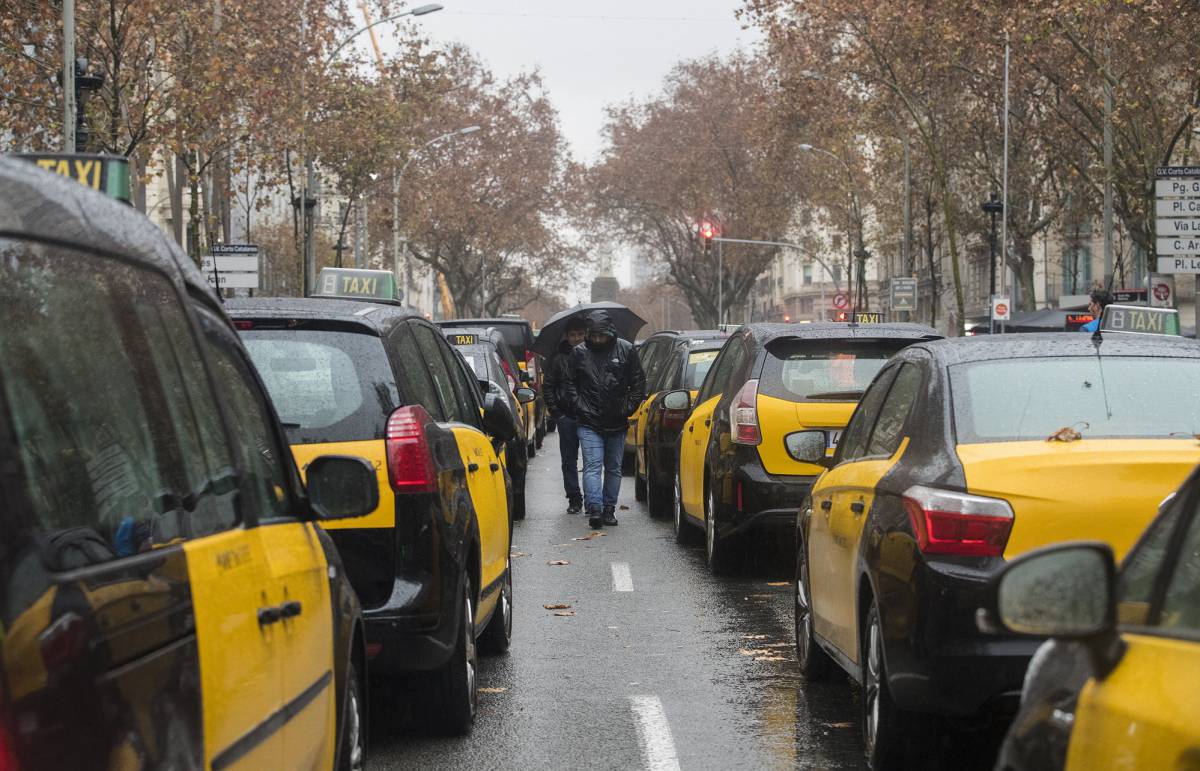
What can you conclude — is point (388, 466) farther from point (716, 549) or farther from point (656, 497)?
point (656, 497)

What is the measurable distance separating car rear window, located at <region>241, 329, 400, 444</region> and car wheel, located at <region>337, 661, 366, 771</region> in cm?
159

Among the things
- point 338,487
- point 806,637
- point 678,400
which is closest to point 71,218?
point 338,487

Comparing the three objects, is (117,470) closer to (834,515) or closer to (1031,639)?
(1031,639)

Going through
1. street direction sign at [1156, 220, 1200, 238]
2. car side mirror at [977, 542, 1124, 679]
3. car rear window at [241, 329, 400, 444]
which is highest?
street direction sign at [1156, 220, 1200, 238]

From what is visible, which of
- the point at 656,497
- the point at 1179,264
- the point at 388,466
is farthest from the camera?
the point at 1179,264

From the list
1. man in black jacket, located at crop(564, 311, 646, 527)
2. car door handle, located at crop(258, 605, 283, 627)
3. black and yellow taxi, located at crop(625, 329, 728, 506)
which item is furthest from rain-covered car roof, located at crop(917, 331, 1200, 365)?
man in black jacket, located at crop(564, 311, 646, 527)

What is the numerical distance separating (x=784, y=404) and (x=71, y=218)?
28.9 ft

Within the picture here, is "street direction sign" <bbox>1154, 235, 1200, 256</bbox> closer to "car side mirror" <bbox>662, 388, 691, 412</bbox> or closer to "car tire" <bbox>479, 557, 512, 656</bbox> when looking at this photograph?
"car side mirror" <bbox>662, 388, 691, 412</bbox>

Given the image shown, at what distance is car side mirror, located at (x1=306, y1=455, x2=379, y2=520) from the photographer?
14.9 ft

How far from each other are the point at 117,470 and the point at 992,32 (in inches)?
1251

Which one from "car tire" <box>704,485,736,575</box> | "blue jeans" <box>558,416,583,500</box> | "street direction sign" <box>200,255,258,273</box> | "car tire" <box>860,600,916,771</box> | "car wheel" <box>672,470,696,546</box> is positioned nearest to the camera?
"car tire" <box>860,600,916,771</box>

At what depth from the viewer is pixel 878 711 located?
6.14 m

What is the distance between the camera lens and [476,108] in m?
64.8

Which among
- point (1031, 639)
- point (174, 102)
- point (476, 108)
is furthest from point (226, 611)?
point (476, 108)
